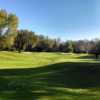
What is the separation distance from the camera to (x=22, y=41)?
111312 mm

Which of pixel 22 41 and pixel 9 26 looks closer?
pixel 9 26

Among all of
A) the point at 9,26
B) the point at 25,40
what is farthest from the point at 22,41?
the point at 9,26

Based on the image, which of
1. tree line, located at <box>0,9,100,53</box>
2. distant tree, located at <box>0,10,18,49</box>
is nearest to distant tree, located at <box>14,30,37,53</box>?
tree line, located at <box>0,9,100,53</box>

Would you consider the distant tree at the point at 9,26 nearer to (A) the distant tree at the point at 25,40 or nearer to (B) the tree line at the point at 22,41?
(B) the tree line at the point at 22,41

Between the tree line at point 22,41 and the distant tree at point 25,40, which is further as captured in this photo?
the distant tree at point 25,40

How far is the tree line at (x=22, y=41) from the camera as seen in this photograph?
219 feet

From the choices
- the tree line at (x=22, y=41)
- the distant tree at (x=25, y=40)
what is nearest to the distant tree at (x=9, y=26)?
the tree line at (x=22, y=41)

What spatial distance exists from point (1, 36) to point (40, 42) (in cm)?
5811

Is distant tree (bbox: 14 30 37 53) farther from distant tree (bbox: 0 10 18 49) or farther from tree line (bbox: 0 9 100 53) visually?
distant tree (bbox: 0 10 18 49)

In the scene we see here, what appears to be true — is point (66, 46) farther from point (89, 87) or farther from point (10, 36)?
point (89, 87)

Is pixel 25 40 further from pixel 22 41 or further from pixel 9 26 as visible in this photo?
pixel 9 26

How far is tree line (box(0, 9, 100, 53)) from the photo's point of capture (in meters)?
66.7

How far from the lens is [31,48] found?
115562 mm

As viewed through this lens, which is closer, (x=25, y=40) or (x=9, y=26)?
(x=9, y=26)
